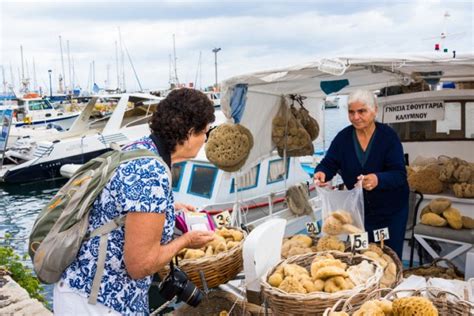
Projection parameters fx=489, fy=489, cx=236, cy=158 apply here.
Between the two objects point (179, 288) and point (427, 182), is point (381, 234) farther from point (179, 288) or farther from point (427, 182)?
point (427, 182)

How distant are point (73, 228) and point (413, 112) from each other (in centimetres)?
545

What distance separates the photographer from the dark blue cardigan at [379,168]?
3797 mm

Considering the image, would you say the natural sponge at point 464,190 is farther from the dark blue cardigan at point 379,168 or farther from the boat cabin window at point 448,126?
the dark blue cardigan at point 379,168

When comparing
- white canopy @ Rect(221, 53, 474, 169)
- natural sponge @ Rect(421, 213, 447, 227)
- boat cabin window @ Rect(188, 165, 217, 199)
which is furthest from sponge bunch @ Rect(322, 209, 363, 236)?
boat cabin window @ Rect(188, 165, 217, 199)

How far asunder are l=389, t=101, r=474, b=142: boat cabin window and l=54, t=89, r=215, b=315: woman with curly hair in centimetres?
495

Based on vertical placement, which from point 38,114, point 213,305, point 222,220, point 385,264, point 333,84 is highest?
point 333,84

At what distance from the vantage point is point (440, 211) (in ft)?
17.8

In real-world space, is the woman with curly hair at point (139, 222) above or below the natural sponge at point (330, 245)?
above

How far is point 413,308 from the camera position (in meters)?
2.21

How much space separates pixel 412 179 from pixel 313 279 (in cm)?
361

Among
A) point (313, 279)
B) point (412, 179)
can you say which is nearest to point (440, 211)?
point (412, 179)

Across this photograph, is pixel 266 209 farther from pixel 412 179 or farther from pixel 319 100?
pixel 412 179

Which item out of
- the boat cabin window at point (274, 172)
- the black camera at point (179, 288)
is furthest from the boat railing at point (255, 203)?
the black camera at point (179, 288)

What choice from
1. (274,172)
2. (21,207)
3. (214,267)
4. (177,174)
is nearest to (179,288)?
(214,267)
